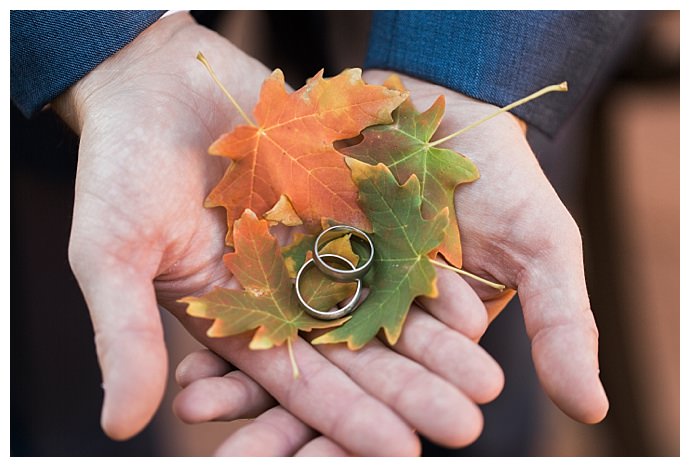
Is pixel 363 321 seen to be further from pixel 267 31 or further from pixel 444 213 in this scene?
pixel 267 31

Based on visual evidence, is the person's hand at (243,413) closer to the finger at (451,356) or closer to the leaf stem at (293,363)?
the leaf stem at (293,363)

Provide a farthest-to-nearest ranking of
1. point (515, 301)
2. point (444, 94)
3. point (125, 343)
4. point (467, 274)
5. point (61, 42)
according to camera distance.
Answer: point (515, 301)
point (444, 94)
point (61, 42)
point (467, 274)
point (125, 343)

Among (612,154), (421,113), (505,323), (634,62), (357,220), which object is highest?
(421,113)

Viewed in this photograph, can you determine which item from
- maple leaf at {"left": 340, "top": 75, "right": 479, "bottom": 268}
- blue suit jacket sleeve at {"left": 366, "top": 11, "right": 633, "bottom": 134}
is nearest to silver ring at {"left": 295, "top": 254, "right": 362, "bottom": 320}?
maple leaf at {"left": 340, "top": 75, "right": 479, "bottom": 268}

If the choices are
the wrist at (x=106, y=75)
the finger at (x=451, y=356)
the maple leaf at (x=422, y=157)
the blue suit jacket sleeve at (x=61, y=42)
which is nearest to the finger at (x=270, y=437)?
the finger at (x=451, y=356)

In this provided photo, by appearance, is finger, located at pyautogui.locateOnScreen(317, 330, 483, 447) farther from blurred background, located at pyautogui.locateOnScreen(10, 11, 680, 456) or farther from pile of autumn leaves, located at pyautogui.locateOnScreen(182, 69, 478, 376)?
blurred background, located at pyautogui.locateOnScreen(10, 11, 680, 456)

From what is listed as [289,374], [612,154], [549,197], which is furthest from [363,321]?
[612,154]

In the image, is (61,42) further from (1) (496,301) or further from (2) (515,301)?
(2) (515,301)

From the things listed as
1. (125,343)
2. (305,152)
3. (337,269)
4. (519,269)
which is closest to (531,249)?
(519,269)

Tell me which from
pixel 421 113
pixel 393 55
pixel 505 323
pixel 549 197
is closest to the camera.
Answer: pixel 549 197
